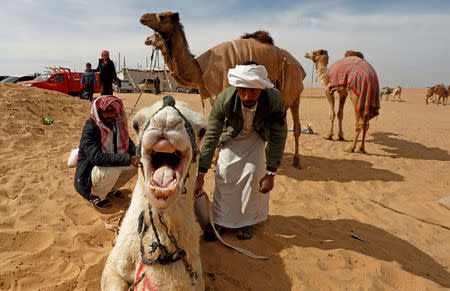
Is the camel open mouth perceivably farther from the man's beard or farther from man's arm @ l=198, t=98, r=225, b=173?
the man's beard

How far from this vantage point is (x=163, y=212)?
1.52 meters

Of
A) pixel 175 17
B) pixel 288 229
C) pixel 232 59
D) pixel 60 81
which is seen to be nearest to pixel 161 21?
pixel 175 17

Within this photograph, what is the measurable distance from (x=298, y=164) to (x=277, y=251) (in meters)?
3.31

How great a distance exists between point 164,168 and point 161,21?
399 cm

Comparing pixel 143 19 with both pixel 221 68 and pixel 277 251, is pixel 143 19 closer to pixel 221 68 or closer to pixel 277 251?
pixel 221 68

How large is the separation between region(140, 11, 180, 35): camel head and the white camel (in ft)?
11.5

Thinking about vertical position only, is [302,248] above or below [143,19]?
below

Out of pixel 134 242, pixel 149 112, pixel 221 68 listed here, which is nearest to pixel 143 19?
pixel 221 68

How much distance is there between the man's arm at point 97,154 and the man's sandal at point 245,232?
1.43m

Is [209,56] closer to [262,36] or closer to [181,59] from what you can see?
[181,59]

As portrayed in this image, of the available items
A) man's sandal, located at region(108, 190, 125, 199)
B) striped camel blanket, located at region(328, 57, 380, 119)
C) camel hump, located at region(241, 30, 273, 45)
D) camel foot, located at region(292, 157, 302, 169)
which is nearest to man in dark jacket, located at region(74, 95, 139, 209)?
man's sandal, located at region(108, 190, 125, 199)

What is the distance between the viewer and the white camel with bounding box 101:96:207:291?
51.3 inches

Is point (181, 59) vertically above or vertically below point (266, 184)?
above

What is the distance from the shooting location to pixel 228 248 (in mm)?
2766
